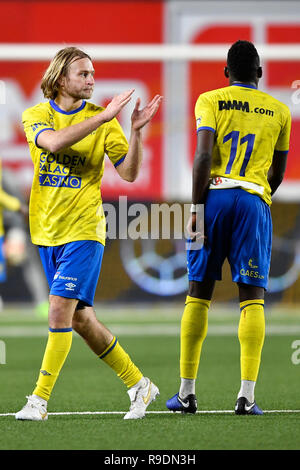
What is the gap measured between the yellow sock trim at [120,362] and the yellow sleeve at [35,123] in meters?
1.16

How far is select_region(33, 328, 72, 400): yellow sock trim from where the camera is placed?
5039mm

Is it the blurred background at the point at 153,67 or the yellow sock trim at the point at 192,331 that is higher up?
the blurred background at the point at 153,67

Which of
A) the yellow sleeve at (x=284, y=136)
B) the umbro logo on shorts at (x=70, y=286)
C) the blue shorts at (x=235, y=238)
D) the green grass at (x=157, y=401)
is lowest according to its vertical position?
the green grass at (x=157, y=401)

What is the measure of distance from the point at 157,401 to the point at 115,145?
1701 millimetres

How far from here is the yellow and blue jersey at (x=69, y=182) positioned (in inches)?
203

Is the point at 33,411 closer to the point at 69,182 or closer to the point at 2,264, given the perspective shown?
the point at 69,182

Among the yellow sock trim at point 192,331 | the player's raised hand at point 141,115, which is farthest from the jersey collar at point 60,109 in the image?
the yellow sock trim at point 192,331

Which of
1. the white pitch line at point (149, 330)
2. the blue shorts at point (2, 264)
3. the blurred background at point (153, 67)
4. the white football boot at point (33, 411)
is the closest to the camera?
the white football boot at point (33, 411)

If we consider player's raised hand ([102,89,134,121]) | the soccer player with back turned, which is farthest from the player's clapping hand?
player's raised hand ([102,89,134,121])

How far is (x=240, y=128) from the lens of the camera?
5266 millimetres

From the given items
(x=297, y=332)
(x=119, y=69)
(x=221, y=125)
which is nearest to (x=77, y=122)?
(x=221, y=125)

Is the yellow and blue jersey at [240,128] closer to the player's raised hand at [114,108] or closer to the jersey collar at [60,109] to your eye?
the player's raised hand at [114,108]

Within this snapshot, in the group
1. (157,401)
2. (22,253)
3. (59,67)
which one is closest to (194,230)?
(59,67)

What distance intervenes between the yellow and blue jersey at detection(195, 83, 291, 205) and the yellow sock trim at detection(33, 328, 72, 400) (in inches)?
47.1
